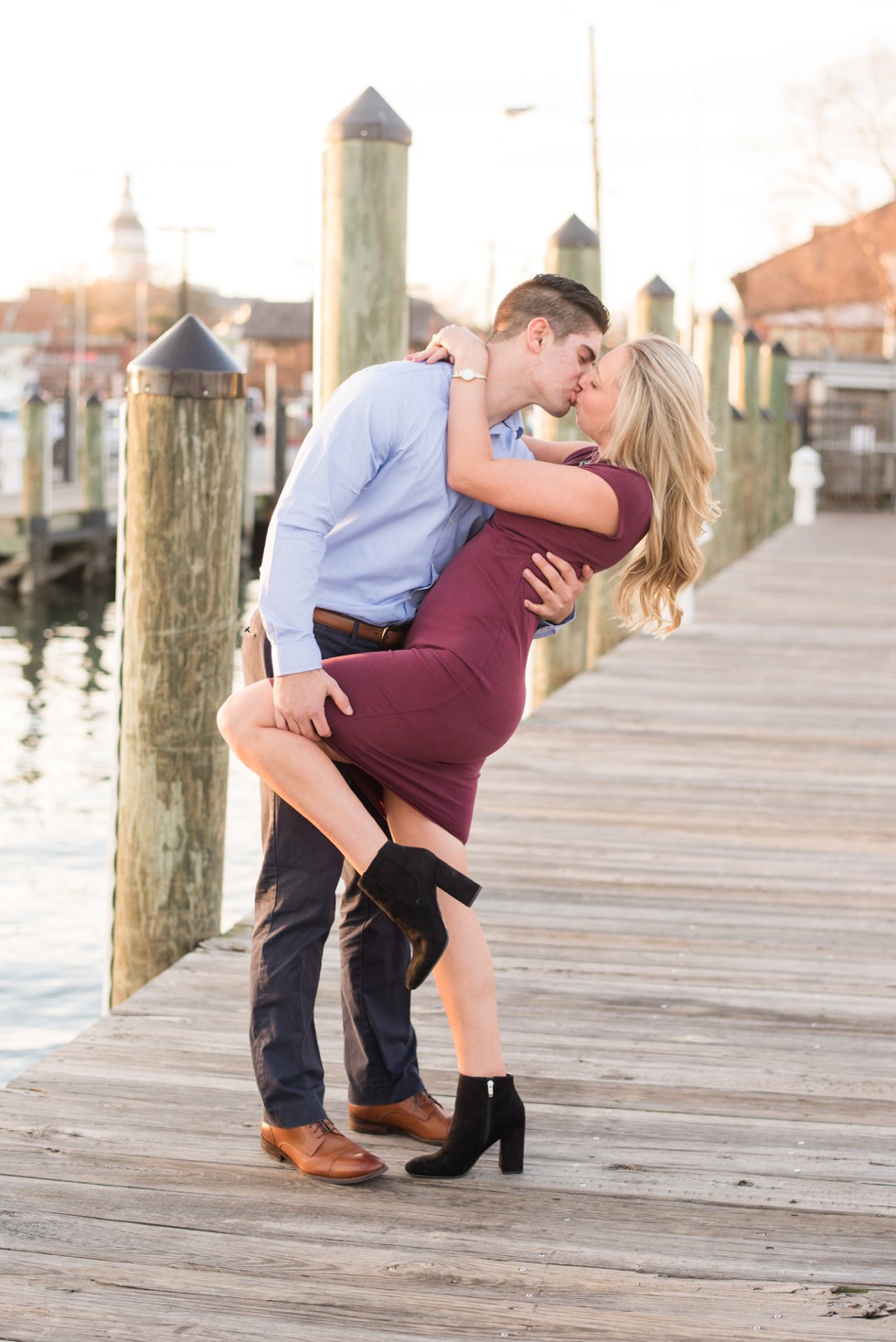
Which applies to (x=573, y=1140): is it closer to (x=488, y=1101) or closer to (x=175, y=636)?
(x=488, y=1101)

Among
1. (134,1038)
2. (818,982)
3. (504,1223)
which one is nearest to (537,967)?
(818,982)

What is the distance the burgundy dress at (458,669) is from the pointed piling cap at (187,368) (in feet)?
4.37

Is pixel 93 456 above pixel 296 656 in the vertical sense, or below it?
above

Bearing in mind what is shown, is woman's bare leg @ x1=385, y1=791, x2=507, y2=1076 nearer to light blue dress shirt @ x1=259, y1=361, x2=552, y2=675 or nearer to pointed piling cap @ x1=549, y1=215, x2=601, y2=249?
light blue dress shirt @ x1=259, y1=361, x2=552, y2=675

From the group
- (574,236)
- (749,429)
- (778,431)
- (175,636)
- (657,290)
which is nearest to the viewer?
(175,636)

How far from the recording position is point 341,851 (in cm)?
298

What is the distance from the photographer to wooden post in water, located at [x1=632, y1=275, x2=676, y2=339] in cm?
1045

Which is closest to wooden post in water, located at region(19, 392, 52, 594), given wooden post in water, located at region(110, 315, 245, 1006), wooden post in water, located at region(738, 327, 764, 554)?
wooden post in water, located at region(738, 327, 764, 554)

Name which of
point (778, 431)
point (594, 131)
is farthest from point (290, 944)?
point (594, 131)

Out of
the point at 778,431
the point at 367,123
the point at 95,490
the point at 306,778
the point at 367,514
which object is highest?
the point at 778,431

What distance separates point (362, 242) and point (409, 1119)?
8.91ft

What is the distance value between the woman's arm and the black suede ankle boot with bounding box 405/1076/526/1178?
1.00 metres

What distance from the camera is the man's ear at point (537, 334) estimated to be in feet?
10.1

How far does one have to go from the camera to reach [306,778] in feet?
9.68
